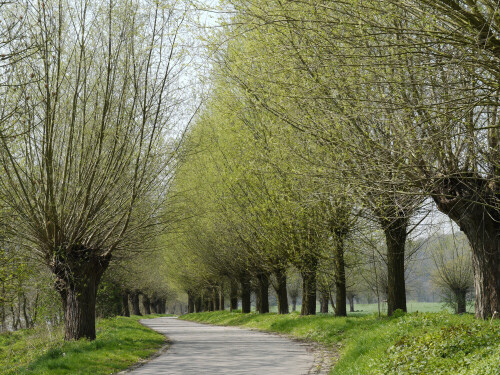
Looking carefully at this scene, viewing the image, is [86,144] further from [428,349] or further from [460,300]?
[460,300]

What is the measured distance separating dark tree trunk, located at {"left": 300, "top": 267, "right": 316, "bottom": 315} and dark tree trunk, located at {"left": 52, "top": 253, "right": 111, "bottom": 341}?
784 cm

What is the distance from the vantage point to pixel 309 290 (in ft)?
68.9

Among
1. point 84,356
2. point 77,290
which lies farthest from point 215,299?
point 84,356

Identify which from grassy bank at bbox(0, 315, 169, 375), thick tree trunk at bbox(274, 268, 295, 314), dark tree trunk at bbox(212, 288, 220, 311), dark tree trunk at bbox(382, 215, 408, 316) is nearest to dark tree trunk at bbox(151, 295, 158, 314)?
dark tree trunk at bbox(212, 288, 220, 311)

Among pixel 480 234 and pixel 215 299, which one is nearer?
pixel 480 234

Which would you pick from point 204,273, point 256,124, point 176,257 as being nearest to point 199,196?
point 256,124

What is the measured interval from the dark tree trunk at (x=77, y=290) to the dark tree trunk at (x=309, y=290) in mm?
7839

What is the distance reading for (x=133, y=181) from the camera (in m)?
13.9

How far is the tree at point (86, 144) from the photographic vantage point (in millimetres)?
12453

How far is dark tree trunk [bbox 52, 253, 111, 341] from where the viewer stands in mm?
14141

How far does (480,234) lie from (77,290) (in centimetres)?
1041

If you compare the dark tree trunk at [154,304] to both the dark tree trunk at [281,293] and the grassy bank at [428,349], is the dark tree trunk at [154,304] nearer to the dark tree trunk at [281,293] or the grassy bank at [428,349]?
the dark tree trunk at [281,293]

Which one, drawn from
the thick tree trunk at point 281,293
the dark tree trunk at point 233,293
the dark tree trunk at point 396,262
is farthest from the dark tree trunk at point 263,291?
the dark tree trunk at point 396,262

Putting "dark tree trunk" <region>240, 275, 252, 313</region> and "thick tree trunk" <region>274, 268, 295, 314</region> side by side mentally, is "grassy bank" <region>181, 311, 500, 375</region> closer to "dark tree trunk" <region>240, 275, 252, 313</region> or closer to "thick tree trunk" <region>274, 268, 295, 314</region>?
"thick tree trunk" <region>274, 268, 295, 314</region>
